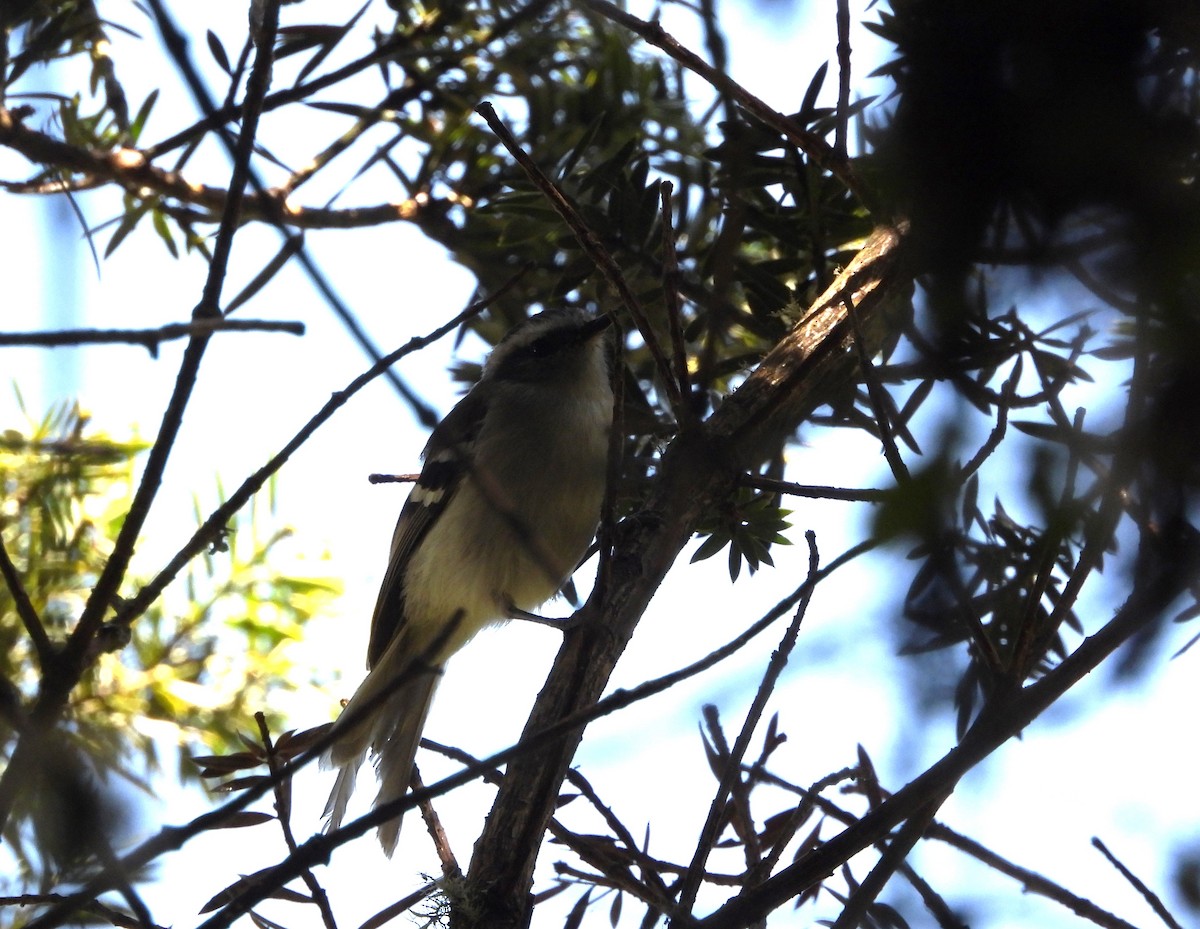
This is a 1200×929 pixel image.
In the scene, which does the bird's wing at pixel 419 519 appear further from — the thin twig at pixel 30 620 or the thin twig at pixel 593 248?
the thin twig at pixel 30 620

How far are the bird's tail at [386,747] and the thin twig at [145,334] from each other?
2.19m

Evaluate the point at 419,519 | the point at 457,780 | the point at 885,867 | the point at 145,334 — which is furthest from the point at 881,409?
the point at 419,519

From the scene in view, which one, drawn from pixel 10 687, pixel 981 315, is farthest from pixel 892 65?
pixel 10 687

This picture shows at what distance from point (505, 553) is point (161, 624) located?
100cm

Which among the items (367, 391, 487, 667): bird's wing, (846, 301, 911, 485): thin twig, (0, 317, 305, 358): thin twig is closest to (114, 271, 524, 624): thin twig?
(0, 317, 305, 358): thin twig

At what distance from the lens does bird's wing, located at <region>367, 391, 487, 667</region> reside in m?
4.00

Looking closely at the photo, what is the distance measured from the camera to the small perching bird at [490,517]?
359 centimetres

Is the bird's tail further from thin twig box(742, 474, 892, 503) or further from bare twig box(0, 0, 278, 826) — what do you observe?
bare twig box(0, 0, 278, 826)

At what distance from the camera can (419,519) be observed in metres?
4.05

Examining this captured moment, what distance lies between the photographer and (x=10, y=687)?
4.46 ft

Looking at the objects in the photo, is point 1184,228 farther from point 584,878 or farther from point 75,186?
point 75,186

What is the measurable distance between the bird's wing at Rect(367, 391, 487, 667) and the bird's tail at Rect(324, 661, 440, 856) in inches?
9.1

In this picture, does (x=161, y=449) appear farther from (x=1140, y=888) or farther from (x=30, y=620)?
(x=1140, y=888)

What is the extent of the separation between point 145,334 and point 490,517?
2.49 m
